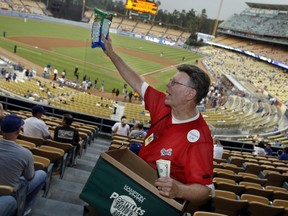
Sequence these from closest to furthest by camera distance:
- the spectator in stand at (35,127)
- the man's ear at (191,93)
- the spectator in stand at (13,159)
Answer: the man's ear at (191,93), the spectator in stand at (13,159), the spectator in stand at (35,127)

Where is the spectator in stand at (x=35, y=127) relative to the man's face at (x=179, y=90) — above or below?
below

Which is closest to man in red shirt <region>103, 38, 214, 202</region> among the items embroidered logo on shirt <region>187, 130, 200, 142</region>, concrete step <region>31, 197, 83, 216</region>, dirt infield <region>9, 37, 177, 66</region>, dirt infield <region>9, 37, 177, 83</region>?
embroidered logo on shirt <region>187, 130, 200, 142</region>

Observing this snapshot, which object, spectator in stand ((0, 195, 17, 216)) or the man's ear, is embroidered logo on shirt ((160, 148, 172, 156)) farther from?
spectator in stand ((0, 195, 17, 216))

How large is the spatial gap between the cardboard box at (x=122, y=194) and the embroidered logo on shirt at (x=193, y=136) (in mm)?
512

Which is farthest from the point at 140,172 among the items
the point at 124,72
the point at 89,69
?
the point at 89,69

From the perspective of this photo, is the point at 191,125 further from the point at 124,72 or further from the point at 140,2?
the point at 140,2

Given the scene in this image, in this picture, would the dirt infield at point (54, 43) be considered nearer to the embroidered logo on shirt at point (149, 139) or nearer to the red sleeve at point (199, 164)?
the embroidered logo on shirt at point (149, 139)

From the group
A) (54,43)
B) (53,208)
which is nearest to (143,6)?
(54,43)

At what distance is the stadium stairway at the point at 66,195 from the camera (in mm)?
4542

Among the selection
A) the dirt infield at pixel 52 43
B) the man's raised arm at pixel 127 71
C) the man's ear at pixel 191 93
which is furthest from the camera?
the dirt infield at pixel 52 43

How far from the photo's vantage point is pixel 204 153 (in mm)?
2598

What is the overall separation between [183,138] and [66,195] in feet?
10.7

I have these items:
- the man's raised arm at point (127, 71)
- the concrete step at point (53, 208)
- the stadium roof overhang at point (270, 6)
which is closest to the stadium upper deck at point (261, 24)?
the stadium roof overhang at point (270, 6)

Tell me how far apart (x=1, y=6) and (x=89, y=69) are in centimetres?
5007
